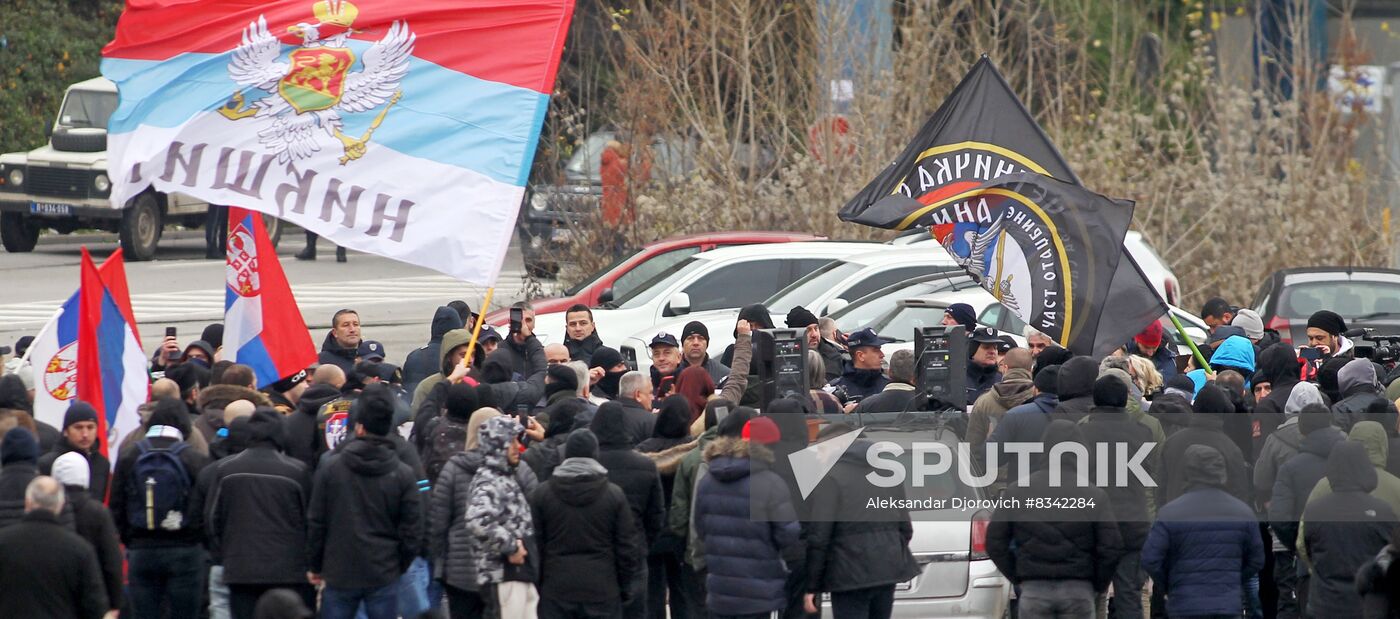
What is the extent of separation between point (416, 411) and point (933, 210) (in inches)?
131

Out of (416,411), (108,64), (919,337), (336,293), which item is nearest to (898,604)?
(919,337)

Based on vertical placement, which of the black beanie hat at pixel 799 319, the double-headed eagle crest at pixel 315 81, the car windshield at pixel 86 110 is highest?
the double-headed eagle crest at pixel 315 81

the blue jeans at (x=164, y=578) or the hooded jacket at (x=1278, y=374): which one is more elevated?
the hooded jacket at (x=1278, y=374)

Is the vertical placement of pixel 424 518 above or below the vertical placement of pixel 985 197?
below

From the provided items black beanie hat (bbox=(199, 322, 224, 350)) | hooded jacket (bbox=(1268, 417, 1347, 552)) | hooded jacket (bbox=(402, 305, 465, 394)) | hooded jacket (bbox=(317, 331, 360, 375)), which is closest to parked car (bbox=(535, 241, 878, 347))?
hooded jacket (bbox=(402, 305, 465, 394))

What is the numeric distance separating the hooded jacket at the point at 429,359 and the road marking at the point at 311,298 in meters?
8.45

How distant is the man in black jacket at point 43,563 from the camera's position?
7488mm

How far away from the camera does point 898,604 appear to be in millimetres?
9422

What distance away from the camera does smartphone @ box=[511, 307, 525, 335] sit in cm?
1300

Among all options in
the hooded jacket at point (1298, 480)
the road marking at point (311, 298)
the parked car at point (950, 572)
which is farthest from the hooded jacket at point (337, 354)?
the road marking at point (311, 298)

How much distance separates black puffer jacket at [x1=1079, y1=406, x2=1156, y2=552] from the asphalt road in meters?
11.6

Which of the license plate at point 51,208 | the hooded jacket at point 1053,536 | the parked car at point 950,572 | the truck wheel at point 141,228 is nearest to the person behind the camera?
the hooded jacket at point 1053,536

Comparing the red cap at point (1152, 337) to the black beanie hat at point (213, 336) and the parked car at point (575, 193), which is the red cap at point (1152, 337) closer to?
the black beanie hat at point (213, 336)

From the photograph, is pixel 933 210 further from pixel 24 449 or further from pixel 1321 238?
pixel 1321 238
